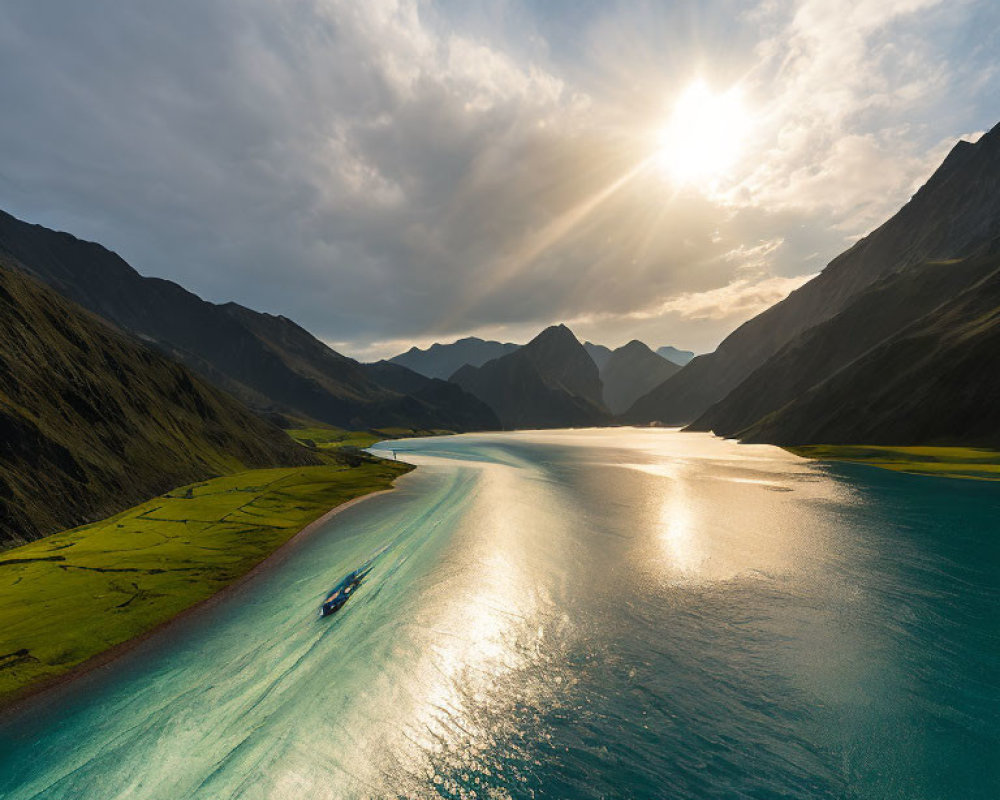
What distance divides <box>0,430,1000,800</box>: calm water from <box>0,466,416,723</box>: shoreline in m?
0.65

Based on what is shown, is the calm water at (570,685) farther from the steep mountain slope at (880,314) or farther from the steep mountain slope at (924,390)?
the steep mountain slope at (880,314)

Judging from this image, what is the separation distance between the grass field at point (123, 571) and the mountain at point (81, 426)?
3590 mm

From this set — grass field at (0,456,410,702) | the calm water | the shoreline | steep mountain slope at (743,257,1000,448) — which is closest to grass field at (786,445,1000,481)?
steep mountain slope at (743,257,1000,448)

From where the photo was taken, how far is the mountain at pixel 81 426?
41531 mm

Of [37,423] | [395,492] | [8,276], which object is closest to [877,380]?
[395,492]

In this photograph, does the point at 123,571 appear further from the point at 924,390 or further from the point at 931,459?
the point at 924,390

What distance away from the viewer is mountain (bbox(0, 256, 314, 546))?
4153cm

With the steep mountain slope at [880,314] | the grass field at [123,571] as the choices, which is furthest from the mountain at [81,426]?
the steep mountain slope at [880,314]

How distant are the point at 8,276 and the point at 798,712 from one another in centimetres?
10181

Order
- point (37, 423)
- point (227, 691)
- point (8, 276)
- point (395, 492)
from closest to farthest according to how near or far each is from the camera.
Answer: point (227, 691) → point (37, 423) → point (8, 276) → point (395, 492)

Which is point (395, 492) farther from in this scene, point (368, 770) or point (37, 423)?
A: point (368, 770)

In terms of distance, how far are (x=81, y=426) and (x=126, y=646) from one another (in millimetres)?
45621

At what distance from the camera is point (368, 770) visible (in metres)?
15.1

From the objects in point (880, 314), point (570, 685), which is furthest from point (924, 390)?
point (570, 685)
